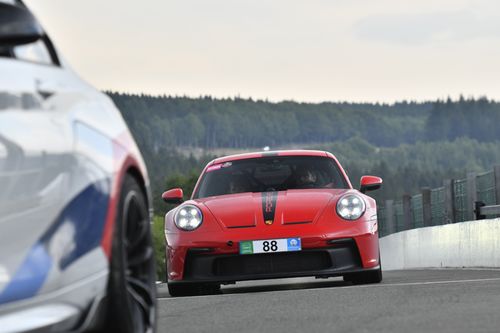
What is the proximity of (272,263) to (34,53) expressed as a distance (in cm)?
667

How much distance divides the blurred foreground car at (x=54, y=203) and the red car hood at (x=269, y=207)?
264 inches

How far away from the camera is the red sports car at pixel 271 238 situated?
11.6 metres

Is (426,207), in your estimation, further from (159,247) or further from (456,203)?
(159,247)

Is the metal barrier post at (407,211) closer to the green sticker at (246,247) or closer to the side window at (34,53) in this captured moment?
the green sticker at (246,247)

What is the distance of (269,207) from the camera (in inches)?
470

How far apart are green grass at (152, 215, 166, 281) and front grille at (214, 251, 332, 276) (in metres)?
118

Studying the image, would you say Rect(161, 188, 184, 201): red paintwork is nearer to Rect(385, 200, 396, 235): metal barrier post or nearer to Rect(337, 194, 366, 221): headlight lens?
Rect(337, 194, 366, 221): headlight lens

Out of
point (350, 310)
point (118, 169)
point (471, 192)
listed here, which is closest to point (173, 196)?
point (350, 310)

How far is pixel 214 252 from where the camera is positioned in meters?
11.7

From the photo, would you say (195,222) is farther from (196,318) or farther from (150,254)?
(150,254)

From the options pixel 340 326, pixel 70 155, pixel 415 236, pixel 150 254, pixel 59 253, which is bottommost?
pixel 415 236

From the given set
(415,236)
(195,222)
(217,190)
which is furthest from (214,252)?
(415,236)

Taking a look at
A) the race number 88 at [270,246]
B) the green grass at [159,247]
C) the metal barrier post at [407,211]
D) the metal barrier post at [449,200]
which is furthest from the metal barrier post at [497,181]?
the green grass at [159,247]

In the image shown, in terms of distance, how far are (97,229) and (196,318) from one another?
4.00 metres
